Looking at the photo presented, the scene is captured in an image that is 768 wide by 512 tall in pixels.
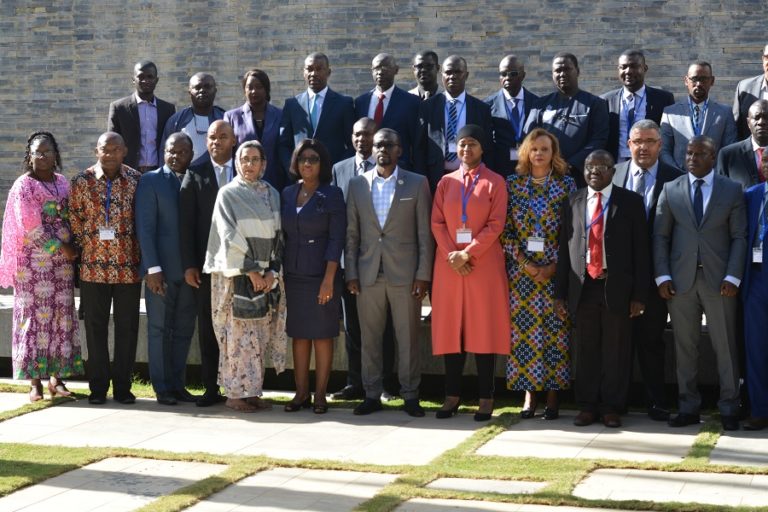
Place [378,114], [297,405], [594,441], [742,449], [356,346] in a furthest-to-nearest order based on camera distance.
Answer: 1. [378,114]
2. [356,346]
3. [297,405]
4. [594,441]
5. [742,449]

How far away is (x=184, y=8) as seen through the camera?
14.0 m

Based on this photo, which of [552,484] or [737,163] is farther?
[737,163]

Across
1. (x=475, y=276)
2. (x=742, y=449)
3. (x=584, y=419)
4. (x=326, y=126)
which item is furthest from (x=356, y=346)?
(x=742, y=449)

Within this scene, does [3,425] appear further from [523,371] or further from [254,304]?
[523,371]

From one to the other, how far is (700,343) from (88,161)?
8.80m

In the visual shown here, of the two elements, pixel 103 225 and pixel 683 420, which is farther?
pixel 103 225

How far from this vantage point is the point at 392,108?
911 centimetres

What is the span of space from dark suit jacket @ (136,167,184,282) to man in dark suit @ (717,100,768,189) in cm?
390

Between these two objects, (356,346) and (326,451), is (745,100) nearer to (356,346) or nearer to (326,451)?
(356,346)

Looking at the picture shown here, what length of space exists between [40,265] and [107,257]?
0.51m

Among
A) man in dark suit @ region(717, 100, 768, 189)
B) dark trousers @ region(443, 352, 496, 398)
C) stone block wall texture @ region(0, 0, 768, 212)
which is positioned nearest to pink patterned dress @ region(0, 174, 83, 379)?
dark trousers @ region(443, 352, 496, 398)

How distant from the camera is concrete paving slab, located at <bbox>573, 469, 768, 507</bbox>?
5.76m

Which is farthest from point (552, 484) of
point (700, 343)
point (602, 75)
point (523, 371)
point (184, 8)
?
point (184, 8)

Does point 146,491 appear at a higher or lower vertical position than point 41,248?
lower
